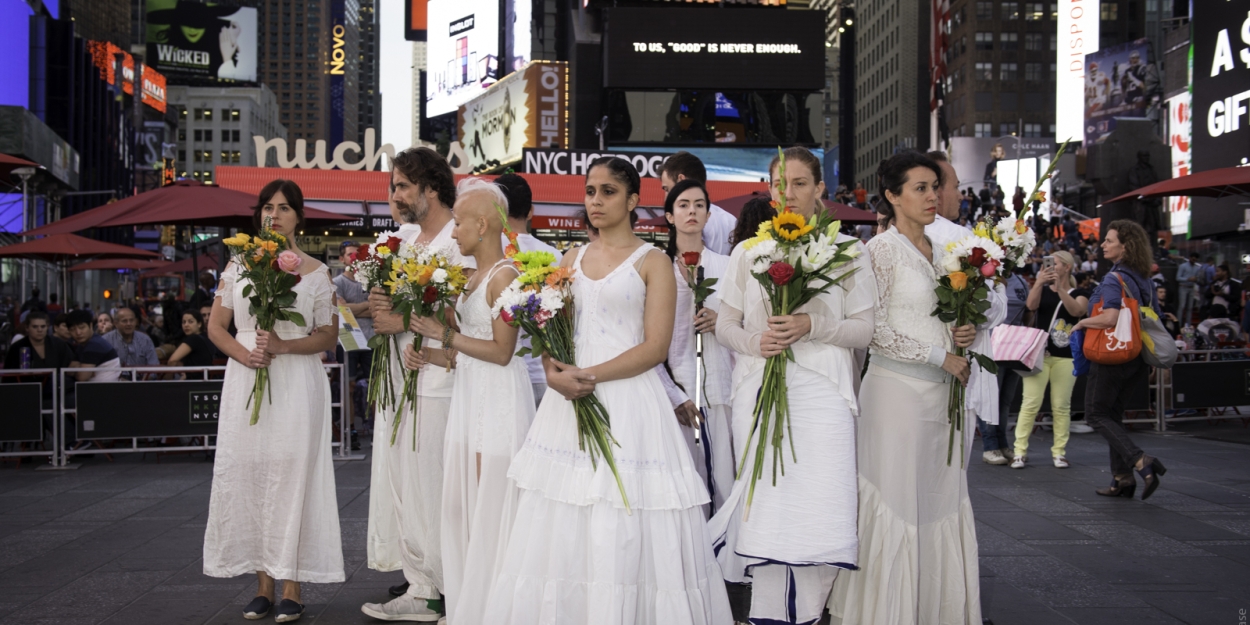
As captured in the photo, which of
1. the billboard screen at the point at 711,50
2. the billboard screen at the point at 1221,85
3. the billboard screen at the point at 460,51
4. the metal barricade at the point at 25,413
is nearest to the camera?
the metal barricade at the point at 25,413

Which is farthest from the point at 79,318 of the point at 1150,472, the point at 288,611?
the point at 1150,472

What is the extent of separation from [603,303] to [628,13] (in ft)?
166

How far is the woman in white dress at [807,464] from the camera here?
4164 millimetres

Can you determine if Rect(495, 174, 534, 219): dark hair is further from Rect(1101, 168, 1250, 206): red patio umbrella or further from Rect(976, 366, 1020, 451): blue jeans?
Rect(1101, 168, 1250, 206): red patio umbrella

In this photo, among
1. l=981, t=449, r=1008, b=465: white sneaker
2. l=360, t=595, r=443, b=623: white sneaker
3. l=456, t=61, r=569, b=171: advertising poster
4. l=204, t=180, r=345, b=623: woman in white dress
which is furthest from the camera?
l=456, t=61, r=569, b=171: advertising poster

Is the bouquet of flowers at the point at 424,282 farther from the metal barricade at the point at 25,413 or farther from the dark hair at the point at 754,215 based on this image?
the metal barricade at the point at 25,413

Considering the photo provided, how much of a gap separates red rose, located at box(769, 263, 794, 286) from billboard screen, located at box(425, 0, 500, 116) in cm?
7819

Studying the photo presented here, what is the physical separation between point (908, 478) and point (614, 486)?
4.29 feet

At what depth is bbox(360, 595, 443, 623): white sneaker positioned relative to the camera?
5.07 meters

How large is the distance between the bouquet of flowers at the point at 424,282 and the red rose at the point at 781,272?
1479mm

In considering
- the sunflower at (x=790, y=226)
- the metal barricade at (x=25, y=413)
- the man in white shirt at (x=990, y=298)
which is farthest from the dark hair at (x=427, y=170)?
the metal barricade at (x=25, y=413)

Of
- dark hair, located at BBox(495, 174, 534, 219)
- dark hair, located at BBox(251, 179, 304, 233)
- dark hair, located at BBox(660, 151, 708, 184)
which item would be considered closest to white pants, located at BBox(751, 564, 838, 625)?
dark hair, located at BBox(495, 174, 534, 219)

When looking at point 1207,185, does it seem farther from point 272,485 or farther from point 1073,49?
point 1073,49

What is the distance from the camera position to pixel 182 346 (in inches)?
444
